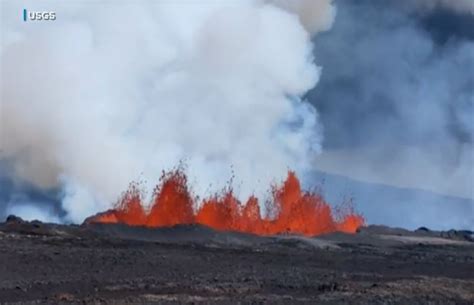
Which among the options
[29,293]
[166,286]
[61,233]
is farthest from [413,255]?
[29,293]

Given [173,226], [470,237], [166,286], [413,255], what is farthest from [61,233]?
[470,237]

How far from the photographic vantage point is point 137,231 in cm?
5878

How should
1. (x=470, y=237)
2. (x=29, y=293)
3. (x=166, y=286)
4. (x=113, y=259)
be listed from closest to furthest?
(x=29, y=293)
(x=166, y=286)
(x=113, y=259)
(x=470, y=237)

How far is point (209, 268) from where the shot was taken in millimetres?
38781

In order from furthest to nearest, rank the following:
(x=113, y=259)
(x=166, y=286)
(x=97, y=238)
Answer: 1. (x=97, y=238)
2. (x=113, y=259)
3. (x=166, y=286)

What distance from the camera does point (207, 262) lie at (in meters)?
41.6

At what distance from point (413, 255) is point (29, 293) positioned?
31753mm

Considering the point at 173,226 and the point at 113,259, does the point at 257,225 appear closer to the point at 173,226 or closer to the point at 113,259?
the point at 173,226

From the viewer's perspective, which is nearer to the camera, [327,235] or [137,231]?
[137,231]

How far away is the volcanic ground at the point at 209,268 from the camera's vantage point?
28.8 meters

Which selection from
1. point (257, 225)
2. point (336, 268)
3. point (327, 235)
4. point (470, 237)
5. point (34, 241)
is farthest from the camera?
point (470, 237)

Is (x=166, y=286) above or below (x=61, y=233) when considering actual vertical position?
below

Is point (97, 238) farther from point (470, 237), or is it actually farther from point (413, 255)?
point (470, 237)

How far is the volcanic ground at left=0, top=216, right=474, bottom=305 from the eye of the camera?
28.8 metres
